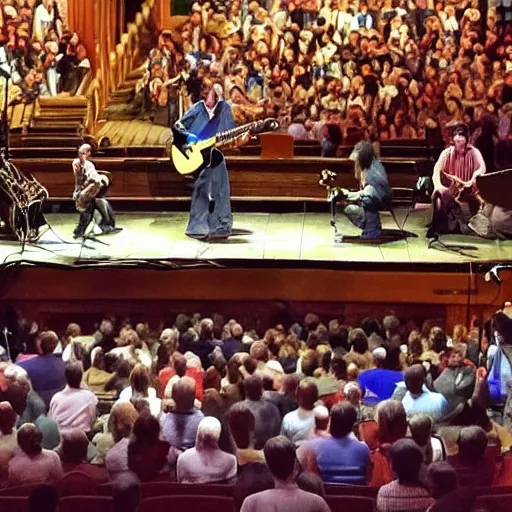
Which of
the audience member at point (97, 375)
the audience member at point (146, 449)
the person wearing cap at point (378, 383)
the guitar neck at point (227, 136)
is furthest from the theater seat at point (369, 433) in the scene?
the guitar neck at point (227, 136)

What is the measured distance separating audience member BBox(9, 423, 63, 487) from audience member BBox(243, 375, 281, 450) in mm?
1287

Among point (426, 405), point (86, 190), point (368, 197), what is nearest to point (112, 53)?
point (86, 190)

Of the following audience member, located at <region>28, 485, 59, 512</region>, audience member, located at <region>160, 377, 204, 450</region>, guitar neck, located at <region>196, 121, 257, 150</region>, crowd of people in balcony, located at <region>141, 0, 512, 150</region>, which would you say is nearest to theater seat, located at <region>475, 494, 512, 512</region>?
audience member, located at <region>160, 377, 204, 450</region>

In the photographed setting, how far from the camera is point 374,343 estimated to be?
9.52 m

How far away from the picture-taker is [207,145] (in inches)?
470

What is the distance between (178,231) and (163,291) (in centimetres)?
174

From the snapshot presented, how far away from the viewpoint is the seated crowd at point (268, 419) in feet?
23.8

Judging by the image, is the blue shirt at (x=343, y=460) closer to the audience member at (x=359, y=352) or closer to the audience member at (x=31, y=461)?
the audience member at (x=359, y=352)

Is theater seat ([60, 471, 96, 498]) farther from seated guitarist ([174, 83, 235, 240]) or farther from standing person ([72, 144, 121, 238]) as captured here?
standing person ([72, 144, 121, 238])

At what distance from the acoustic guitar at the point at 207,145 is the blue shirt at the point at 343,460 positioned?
4.82 meters

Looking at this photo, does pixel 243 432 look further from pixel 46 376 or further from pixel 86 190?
pixel 86 190

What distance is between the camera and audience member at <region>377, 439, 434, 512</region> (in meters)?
7.09

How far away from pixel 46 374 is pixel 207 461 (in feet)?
6.10

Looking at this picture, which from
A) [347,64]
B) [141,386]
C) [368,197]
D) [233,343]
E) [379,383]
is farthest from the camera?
[347,64]
